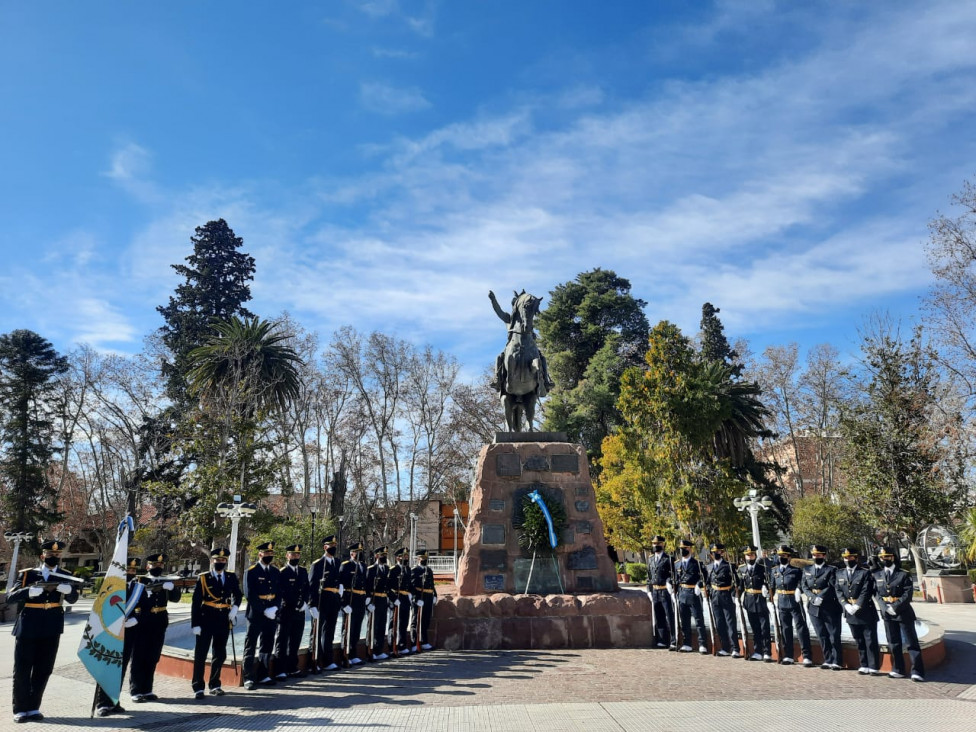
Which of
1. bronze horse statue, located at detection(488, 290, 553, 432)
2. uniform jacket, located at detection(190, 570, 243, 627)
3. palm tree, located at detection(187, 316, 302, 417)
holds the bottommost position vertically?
uniform jacket, located at detection(190, 570, 243, 627)

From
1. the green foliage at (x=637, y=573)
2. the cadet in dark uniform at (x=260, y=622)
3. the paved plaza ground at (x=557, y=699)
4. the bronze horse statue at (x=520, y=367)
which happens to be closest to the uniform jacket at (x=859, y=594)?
the paved plaza ground at (x=557, y=699)

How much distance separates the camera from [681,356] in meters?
23.6

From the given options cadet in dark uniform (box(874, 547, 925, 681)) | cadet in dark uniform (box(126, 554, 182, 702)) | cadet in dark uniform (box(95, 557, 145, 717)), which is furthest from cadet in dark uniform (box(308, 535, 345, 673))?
cadet in dark uniform (box(874, 547, 925, 681))

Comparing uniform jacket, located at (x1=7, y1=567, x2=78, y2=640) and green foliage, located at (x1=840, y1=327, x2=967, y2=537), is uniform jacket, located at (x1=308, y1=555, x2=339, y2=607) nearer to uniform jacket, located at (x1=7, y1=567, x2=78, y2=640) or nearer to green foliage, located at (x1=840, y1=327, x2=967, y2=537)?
uniform jacket, located at (x1=7, y1=567, x2=78, y2=640)

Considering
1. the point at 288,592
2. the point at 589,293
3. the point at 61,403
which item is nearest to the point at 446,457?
the point at 589,293

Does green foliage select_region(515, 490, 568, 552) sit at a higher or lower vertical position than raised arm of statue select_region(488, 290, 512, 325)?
lower

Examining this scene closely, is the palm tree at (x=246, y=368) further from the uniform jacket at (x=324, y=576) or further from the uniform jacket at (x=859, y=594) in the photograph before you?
the uniform jacket at (x=859, y=594)

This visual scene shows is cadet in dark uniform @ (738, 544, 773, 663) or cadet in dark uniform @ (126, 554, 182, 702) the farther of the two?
cadet in dark uniform @ (738, 544, 773, 663)

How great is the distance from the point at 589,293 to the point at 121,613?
31134 mm

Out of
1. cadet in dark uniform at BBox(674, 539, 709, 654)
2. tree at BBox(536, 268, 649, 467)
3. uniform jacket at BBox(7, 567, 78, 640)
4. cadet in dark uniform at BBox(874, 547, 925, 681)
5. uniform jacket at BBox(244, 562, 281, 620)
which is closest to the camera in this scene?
uniform jacket at BBox(7, 567, 78, 640)

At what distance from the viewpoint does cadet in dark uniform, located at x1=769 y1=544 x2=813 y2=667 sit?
9125mm

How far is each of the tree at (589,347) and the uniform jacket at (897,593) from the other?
22970mm

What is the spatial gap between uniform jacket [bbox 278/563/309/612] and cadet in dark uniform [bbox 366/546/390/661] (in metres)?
1.37

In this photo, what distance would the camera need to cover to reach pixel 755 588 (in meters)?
9.62
